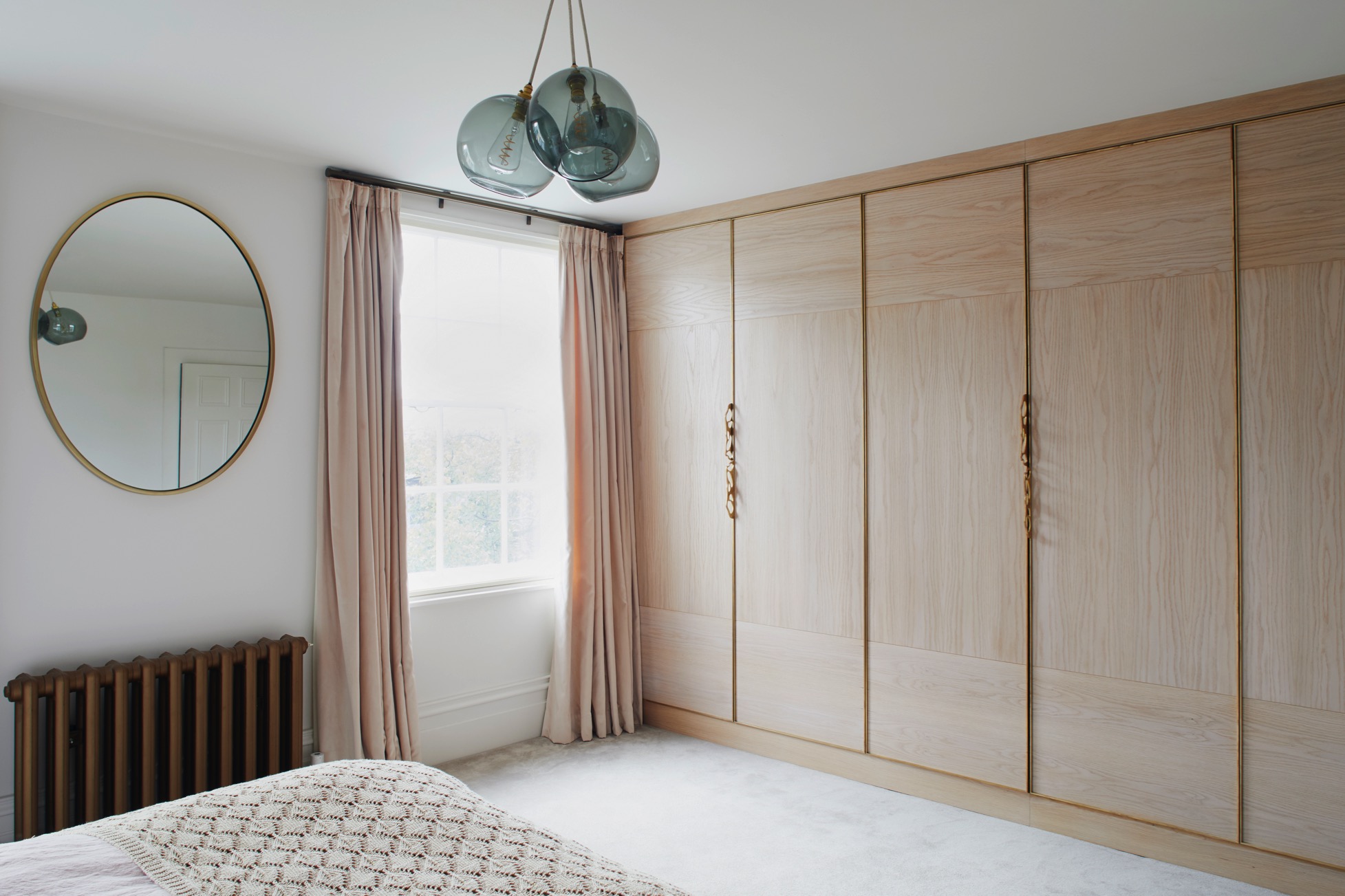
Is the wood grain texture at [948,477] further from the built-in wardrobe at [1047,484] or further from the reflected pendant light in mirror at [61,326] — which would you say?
the reflected pendant light in mirror at [61,326]

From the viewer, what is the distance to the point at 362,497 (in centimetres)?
352

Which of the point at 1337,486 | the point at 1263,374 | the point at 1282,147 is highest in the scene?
the point at 1282,147

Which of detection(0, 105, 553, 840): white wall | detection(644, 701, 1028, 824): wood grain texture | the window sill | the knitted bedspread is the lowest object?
detection(644, 701, 1028, 824): wood grain texture

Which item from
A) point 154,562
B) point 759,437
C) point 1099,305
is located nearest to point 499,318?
point 759,437

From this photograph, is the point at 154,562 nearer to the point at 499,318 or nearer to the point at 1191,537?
the point at 499,318

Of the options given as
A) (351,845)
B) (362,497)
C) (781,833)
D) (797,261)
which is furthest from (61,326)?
(781,833)

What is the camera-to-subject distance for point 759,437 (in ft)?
13.2

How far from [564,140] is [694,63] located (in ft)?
3.44

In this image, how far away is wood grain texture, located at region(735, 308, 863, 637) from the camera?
3.71 meters

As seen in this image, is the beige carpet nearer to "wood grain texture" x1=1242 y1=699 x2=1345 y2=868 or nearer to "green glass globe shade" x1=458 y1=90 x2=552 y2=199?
"wood grain texture" x1=1242 y1=699 x2=1345 y2=868

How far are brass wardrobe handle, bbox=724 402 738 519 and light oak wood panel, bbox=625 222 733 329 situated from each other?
49 cm

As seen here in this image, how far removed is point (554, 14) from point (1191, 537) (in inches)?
104

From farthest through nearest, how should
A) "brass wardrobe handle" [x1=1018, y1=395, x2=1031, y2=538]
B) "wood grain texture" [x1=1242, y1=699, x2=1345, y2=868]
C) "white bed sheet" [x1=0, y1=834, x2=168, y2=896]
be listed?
1. "brass wardrobe handle" [x1=1018, y1=395, x2=1031, y2=538]
2. "wood grain texture" [x1=1242, y1=699, x2=1345, y2=868]
3. "white bed sheet" [x1=0, y1=834, x2=168, y2=896]

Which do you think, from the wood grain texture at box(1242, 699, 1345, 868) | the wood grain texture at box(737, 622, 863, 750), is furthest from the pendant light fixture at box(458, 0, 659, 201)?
the wood grain texture at box(1242, 699, 1345, 868)
